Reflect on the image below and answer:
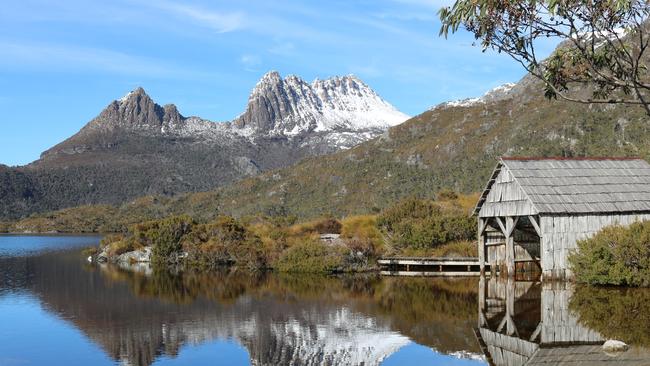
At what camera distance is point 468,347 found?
20.1 meters

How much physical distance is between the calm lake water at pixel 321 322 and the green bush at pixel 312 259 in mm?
3430

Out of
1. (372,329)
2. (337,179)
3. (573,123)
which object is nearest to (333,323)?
(372,329)

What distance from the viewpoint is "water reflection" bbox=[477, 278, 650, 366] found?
1812 centimetres

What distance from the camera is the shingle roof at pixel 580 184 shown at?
32.2 metres

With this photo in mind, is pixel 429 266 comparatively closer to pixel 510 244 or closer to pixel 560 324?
pixel 510 244

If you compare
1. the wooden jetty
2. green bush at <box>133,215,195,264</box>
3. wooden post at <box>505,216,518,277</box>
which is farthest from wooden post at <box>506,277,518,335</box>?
green bush at <box>133,215,195,264</box>

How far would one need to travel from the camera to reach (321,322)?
81.9ft

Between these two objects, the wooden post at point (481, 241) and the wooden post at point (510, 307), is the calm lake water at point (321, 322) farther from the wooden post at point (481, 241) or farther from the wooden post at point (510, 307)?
the wooden post at point (481, 241)

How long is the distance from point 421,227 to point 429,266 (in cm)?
337

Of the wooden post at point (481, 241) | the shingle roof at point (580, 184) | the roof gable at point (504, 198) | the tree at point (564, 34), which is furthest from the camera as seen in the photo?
the wooden post at point (481, 241)

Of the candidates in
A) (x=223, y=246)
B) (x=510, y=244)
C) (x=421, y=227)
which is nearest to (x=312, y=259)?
(x=421, y=227)

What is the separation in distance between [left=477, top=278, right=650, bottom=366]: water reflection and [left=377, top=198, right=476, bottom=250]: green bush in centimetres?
1022

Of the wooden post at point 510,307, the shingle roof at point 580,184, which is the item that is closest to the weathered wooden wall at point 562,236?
the shingle roof at point 580,184

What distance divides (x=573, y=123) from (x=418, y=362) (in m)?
73.1
